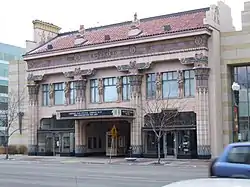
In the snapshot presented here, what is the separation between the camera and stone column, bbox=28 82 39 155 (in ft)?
161

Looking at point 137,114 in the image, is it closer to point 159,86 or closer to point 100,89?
point 159,86

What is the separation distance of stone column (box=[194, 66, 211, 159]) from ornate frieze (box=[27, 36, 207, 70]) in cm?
236

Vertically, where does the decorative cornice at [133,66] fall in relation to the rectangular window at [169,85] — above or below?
above

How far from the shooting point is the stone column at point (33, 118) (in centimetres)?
4900

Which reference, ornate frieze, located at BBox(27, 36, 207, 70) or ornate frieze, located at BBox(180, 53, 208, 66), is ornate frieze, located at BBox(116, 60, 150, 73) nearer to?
ornate frieze, located at BBox(27, 36, 207, 70)

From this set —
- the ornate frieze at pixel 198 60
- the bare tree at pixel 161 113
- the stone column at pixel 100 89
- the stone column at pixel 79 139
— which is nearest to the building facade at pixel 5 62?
the stone column at pixel 79 139

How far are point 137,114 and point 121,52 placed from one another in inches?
228

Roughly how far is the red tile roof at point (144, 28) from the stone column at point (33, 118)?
3819 millimetres

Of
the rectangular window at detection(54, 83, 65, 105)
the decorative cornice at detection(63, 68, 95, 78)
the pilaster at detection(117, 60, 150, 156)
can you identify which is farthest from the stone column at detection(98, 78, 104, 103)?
the rectangular window at detection(54, 83, 65, 105)

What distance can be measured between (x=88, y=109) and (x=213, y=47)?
12.3 m

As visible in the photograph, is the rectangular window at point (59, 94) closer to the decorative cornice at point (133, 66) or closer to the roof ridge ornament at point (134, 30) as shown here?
the decorative cornice at point (133, 66)

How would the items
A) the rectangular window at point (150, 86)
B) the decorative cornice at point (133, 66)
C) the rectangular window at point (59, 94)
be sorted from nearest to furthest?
the decorative cornice at point (133, 66), the rectangular window at point (150, 86), the rectangular window at point (59, 94)

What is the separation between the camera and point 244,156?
38.9ft

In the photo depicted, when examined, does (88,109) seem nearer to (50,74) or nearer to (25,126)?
(50,74)
